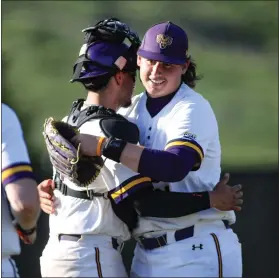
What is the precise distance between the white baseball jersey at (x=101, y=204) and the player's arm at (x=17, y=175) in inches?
13.4

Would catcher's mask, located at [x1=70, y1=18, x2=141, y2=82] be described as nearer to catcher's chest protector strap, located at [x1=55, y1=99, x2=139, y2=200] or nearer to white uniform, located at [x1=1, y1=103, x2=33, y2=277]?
catcher's chest protector strap, located at [x1=55, y1=99, x2=139, y2=200]

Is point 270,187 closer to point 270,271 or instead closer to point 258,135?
point 270,271

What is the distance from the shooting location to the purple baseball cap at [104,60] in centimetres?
380

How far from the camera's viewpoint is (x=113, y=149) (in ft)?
11.5

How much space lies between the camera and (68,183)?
12.4 feet

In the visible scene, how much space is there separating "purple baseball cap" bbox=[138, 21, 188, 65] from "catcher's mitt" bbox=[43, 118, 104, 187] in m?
0.46

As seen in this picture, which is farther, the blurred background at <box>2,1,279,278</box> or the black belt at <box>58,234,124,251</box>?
the blurred background at <box>2,1,279,278</box>

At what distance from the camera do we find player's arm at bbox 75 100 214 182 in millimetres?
3506

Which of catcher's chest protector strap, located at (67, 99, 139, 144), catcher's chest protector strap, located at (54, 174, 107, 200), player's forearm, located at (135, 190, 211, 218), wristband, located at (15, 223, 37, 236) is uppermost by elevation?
catcher's chest protector strap, located at (67, 99, 139, 144)

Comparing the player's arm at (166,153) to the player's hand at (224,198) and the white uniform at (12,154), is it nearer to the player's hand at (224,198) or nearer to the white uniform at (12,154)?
the player's hand at (224,198)

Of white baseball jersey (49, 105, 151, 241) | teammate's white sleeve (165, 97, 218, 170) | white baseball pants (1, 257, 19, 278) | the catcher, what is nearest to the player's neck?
the catcher

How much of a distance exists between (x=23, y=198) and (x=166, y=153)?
24.2 inches

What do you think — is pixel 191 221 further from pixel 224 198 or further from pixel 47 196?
pixel 47 196

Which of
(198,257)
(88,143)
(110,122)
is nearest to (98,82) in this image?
(110,122)
